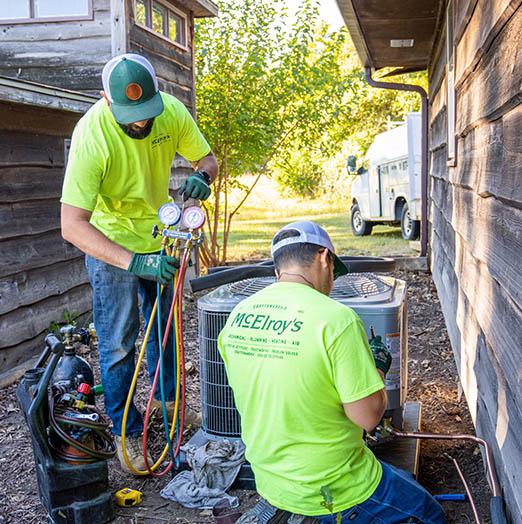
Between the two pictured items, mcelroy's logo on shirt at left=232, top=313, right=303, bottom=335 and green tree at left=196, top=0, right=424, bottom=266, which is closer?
mcelroy's logo on shirt at left=232, top=313, right=303, bottom=335

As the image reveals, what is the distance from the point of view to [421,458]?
3783 millimetres

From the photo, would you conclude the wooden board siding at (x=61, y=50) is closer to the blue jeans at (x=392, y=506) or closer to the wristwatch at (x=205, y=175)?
the wristwatch at (x=205, y=175)

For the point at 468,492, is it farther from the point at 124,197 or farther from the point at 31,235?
the point at 31,235

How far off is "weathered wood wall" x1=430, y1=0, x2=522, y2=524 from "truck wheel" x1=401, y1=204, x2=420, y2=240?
26.6 ft

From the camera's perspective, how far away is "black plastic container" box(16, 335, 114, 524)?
115 inches

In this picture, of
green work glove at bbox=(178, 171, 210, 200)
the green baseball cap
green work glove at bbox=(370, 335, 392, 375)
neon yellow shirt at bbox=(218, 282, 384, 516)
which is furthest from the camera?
green work glove at bbox=(178, 171, 210, 200)

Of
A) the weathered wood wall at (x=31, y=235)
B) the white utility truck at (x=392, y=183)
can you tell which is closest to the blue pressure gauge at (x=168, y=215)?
the weathered wood wall at (x=31, y=235)

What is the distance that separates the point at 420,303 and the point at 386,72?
5035 millimetres

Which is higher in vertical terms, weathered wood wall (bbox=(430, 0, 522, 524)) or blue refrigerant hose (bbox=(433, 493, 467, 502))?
weathered wood wall (bbox=(430, 0, 522, 524))

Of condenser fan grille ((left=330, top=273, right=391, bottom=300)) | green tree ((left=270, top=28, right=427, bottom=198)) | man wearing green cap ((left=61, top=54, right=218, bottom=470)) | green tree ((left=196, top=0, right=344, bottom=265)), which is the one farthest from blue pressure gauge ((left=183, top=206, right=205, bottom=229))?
green tree ((left=270, top=28, right=427, bottom=198))

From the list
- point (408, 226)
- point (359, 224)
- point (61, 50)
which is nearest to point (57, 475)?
point (61, 50)

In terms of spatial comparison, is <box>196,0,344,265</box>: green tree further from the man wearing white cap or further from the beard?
the man wearing white cap

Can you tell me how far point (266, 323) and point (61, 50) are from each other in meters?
6.22

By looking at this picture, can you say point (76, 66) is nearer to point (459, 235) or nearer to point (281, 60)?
point (281, 60)
